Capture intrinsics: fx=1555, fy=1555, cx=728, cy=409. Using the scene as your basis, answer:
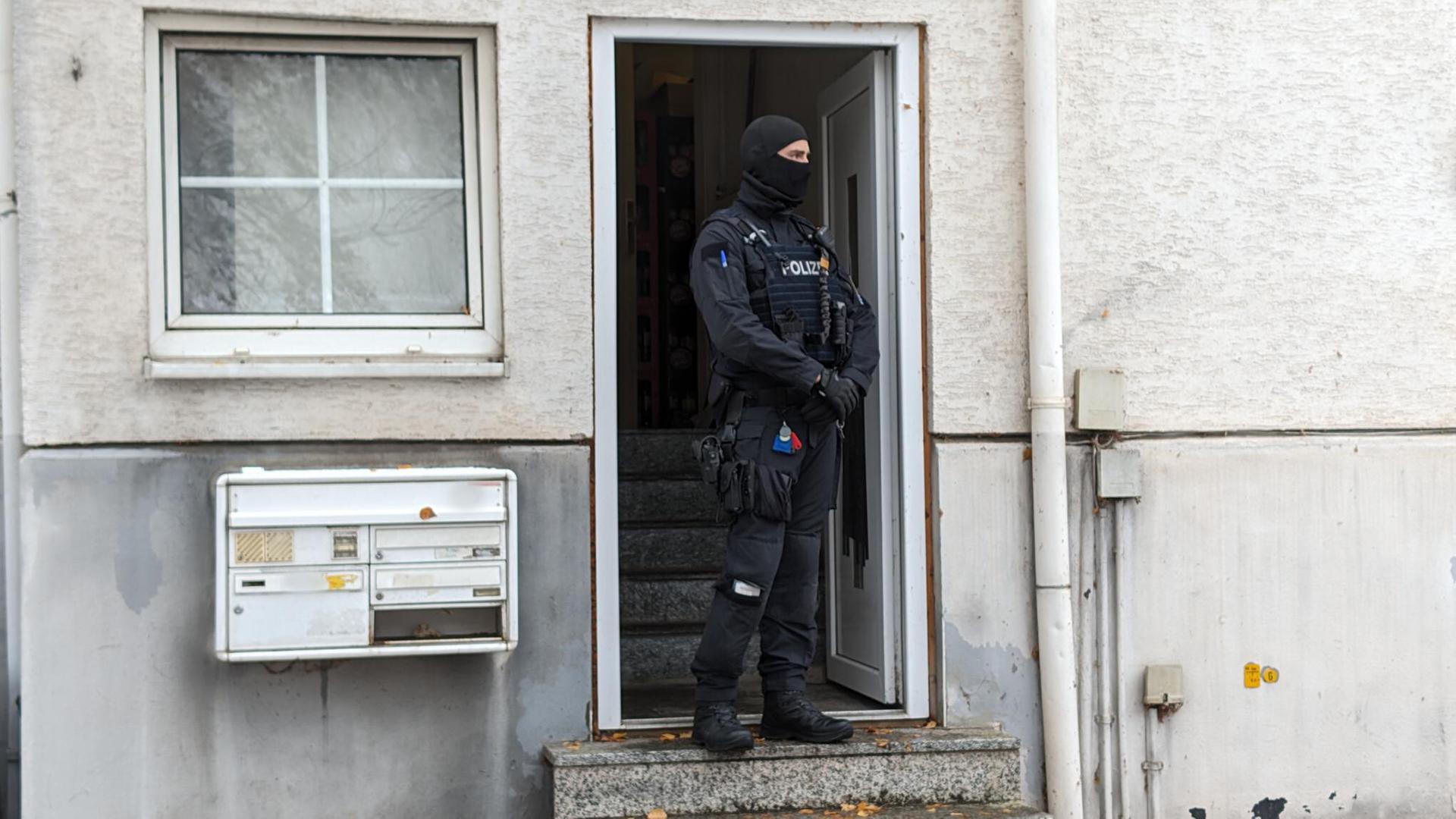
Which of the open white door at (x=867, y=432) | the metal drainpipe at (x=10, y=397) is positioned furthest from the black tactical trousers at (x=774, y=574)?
the metal drainpipe at (x=10, y=397)

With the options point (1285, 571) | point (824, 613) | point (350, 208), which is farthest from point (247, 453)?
point (1285, 571)

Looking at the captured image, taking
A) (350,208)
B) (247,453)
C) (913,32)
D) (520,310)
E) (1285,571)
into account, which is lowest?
(1285,571)

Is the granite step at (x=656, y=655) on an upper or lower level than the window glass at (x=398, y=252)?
lower

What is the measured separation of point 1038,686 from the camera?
5.71 metres

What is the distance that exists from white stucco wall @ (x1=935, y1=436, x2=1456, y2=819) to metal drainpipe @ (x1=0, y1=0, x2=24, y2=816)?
3.25 metres

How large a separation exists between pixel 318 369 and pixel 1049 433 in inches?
102

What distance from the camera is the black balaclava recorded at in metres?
5.19

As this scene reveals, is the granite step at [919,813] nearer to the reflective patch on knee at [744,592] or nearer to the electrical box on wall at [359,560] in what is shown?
the reflective patch on knee at [744,592]

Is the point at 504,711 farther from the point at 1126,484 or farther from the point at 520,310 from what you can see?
the point at 1126,484

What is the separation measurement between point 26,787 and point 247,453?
1.29 metres

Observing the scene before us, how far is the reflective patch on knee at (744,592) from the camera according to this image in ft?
16.8

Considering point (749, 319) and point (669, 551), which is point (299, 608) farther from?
point (669, 551)

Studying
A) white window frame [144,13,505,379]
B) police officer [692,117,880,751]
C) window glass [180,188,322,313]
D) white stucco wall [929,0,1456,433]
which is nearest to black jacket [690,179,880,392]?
police officer [692,117,880,751]

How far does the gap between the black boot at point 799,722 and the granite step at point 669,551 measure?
4.64 ft
